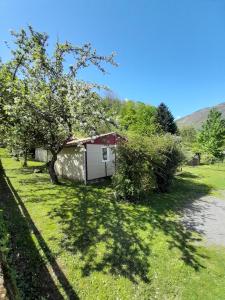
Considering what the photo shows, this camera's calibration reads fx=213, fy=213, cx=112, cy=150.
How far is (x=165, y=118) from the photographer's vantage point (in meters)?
37.2

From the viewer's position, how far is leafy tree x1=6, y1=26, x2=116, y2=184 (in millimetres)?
10328

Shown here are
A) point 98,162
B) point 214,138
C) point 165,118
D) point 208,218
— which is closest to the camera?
point 208,218

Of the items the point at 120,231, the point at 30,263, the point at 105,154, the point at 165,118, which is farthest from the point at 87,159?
the point at 165,118

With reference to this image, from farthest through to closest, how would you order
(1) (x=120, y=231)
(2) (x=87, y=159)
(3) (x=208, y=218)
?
(2) (x=87, y=159) < (3) (x=208, y=218) < (1) (x=120, y=231)

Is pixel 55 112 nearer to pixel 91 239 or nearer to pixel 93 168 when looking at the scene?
pixel 93 168

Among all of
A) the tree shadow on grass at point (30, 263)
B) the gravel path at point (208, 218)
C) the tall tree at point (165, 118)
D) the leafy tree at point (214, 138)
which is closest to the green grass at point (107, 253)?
the tree shadow on grass at point (30, 263)

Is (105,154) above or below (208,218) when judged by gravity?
above

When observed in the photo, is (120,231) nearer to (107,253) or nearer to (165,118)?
(107,253)

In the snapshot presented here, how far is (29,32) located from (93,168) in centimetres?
850

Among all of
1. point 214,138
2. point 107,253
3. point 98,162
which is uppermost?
point 214,138

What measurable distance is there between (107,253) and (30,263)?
186cm

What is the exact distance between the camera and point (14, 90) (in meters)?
9.77

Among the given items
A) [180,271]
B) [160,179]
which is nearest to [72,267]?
[180,271]

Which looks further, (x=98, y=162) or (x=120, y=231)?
(x=98, y=162)
